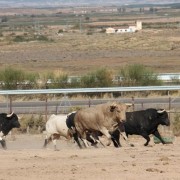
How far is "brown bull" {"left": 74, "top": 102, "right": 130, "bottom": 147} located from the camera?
2242 centimetres

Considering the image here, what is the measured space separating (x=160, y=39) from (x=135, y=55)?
81.6 feet

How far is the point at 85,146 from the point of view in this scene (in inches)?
912

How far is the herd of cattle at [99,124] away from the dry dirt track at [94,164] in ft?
4.84

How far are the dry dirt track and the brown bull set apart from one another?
1.42 meters

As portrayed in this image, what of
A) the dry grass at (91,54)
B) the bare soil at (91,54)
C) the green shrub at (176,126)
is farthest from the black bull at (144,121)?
the dry grass at (91,54)

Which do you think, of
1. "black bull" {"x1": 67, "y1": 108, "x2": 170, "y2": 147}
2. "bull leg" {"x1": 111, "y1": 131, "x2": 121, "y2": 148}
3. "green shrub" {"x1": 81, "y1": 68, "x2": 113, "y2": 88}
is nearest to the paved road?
"green shrub" {"x1": 81, "y1": 68, "x2": 113, "y2": 88}

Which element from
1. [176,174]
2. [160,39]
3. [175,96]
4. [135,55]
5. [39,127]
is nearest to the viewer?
[176,174]

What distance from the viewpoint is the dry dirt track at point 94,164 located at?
655 inches

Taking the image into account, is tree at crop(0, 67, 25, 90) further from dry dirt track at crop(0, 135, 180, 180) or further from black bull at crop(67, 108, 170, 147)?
dry dirt track at crop(0, 135, 180, 180)

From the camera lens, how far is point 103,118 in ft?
73.7

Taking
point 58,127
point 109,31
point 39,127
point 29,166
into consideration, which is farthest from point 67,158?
point 109,31

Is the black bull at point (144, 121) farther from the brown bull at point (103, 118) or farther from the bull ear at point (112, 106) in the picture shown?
the bull ear at point (112, 106)

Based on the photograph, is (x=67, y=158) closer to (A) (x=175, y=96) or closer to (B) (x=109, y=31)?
(A) (x=175, y=96)

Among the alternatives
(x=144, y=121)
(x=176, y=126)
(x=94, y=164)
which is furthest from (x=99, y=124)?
(x=176, y=126)
